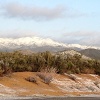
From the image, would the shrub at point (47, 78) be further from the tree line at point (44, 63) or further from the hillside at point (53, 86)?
the tree line at point (44, 63)

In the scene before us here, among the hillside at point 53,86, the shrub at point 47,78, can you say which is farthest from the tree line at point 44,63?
the shrub at point 47,78

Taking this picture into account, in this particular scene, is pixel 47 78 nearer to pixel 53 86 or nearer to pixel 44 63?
pixel 53 86

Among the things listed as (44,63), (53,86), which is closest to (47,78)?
(53,86)

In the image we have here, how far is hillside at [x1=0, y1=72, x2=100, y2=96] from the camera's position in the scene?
5778 cm

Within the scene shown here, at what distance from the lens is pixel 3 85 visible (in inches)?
2304

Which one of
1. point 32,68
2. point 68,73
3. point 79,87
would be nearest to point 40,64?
point 32,68

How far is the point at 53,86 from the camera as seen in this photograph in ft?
223

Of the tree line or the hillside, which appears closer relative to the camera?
the hillside

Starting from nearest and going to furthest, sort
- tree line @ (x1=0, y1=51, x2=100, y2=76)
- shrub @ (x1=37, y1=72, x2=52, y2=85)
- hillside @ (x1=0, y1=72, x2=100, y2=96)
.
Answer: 1. hillside @ (x1=0, y1=72, x2=100, y2=96)
2. shrub @ (x1=37, y1=72, x2=52, y2=85)
3. tree line @ (x1=0, y1=51, x2=100, y2=76)

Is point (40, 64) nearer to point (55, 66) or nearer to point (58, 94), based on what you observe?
point (55, 66)

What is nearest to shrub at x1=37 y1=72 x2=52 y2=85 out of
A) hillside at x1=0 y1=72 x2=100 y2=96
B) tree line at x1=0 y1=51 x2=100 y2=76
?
hillside at x1=0 y1=72 x2=100 y2=96

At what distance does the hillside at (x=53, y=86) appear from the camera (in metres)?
57.8

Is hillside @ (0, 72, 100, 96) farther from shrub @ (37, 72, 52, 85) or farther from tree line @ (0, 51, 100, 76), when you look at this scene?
tree line @ (0, 51, 100, 76)

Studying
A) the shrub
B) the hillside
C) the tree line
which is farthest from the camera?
the tree line
